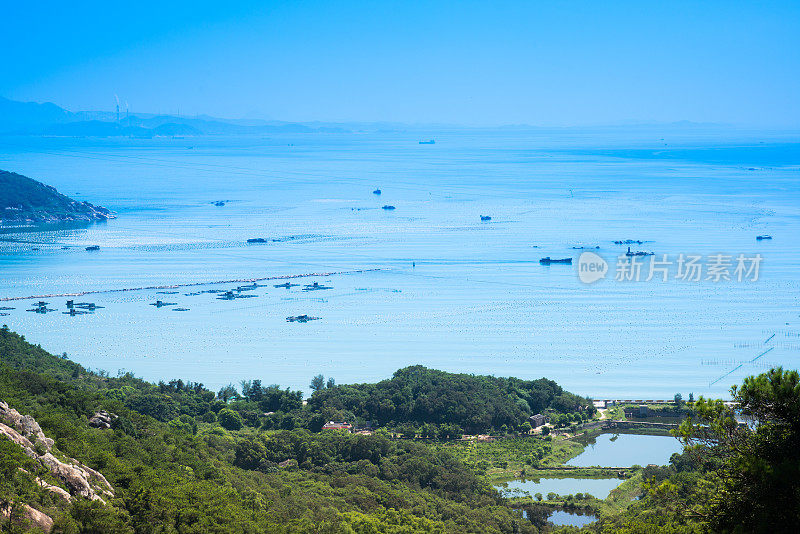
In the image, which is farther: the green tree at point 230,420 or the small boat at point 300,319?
the small boat at point 300,319

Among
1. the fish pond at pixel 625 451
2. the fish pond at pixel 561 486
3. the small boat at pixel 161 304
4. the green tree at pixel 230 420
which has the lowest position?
the fish pond at pixel 561 486

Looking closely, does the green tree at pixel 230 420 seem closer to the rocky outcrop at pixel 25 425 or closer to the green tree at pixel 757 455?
the rocky outcrop at pixel 25 425

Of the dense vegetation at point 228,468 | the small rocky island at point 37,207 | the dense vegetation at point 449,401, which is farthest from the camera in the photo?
the small rocky island at point 37,207

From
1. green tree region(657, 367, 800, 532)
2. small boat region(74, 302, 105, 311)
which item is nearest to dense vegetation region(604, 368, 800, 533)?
green tree region(657, 367, 800, 532)

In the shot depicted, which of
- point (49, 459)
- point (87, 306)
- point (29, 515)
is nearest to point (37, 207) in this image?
point (87, 306)

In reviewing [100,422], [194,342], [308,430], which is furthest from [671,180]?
[100,422]

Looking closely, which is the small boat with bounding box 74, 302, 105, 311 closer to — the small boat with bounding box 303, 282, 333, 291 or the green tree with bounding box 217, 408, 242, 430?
the small boat with bounding box 303, 282, 333, 291

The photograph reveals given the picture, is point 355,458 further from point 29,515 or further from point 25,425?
point 29,515

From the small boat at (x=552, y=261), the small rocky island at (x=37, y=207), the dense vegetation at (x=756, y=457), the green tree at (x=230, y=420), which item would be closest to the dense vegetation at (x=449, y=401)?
the green tree at (x=230, y=420)
